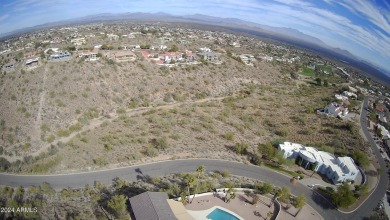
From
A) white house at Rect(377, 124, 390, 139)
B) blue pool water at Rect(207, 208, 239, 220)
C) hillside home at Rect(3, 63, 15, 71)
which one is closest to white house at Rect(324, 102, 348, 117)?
white house at Rect(377, 124, 390, 139)

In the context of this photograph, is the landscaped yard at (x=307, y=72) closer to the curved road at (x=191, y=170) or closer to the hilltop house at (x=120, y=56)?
the hilltop house at (x=120, y=56)

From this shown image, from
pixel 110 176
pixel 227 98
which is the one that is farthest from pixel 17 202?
pixel 227 98

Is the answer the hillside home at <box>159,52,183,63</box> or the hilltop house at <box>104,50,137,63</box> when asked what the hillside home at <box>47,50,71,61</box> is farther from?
the hillside home at <box>159,52,183,63</box>

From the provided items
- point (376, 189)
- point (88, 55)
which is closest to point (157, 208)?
point (376, 189)

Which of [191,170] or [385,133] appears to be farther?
[385,133]

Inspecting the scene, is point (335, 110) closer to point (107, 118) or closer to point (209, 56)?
point (209, 56)

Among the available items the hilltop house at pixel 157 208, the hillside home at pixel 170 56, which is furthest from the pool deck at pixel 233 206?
the hillside home at pixel 170 56
